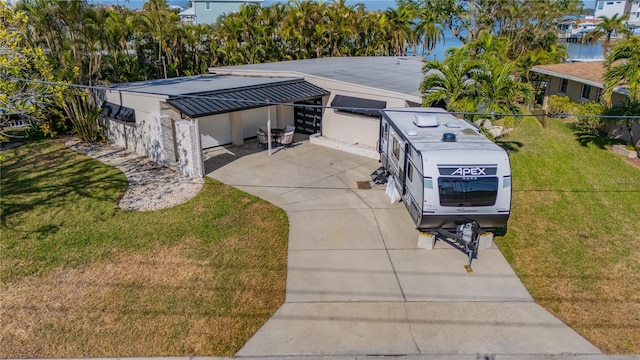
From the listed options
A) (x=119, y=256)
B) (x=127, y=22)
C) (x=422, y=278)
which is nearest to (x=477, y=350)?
(x=422, y=278)

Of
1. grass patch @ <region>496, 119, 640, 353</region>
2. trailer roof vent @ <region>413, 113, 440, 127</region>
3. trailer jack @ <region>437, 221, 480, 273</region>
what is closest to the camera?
grass patch @ <region>496, 119, 640, 353</region>

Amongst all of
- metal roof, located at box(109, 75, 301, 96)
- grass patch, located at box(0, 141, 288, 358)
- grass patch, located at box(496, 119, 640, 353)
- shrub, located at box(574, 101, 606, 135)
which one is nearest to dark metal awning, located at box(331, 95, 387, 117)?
metal roof, located at box(109, 75, 301, 96)

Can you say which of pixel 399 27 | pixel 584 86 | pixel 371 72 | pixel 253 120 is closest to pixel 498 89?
pixel 371 72

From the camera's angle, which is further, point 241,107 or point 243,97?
point 243,97

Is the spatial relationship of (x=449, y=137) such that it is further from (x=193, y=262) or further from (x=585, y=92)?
(x=585, y=92)

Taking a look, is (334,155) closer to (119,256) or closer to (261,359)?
(119,256)

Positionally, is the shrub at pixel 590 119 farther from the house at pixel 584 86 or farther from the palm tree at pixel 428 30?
the palm tree at pixel 428 30

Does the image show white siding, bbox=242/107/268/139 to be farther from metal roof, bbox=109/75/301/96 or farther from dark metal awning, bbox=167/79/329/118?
dark metal awning, bbox=167/79/329/118
